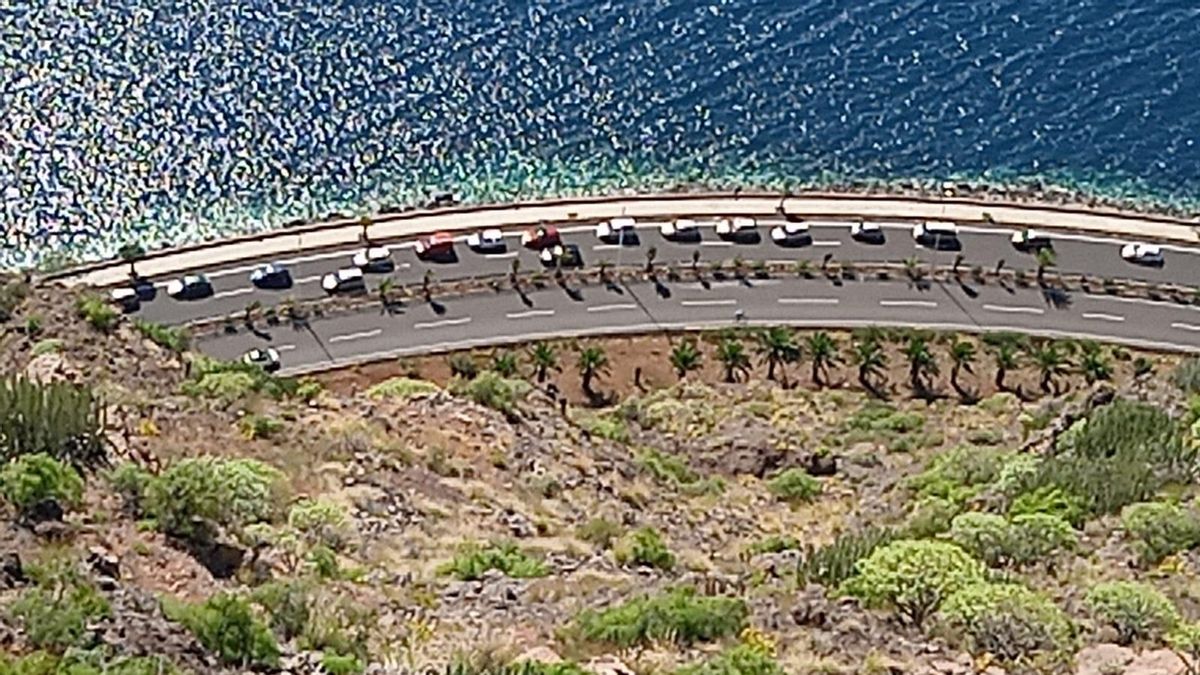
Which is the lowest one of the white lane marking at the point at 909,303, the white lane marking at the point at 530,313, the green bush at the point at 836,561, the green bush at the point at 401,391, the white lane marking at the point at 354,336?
the green bush at the point at 836,561

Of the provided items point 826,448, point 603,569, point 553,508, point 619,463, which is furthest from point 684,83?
point 603,569

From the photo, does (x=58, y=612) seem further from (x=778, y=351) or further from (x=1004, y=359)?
(x=1004, y=359)

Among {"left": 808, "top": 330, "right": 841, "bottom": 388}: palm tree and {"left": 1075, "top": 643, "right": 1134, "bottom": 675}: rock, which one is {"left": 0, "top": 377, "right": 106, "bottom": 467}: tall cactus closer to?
{"left": 1075, "top": 643, "right": 1134, "bottom": 675}: rock

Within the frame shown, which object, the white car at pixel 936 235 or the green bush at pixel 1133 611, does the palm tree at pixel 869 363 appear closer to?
the white car at pixel 936 235

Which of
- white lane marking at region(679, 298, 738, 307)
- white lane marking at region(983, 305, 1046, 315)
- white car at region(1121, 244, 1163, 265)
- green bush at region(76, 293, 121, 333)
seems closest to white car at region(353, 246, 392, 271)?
white lane marking at region(679, 298, 738, 307)

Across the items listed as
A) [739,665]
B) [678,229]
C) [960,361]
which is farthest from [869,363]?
[739,665]

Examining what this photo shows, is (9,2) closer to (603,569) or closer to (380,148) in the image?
(380,148)

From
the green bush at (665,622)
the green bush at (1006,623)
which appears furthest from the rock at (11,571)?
the green bush at (1006,623)
